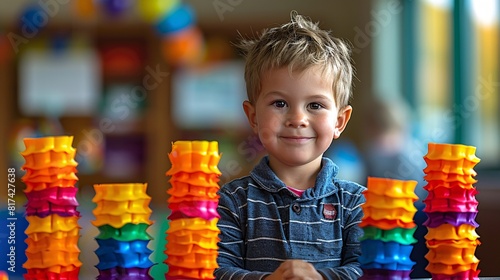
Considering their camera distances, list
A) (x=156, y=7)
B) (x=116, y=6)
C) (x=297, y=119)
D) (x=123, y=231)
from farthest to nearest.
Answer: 1. (x=116, y=6)
2. (x=156, y=7)
3. (x=297, y=119)
4. (x=123, y=231)

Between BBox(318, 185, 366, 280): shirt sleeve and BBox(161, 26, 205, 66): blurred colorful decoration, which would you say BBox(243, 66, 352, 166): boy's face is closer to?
BBox(318, 185, 366, 280): shirt sleeve

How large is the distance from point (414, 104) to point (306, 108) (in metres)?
3.84

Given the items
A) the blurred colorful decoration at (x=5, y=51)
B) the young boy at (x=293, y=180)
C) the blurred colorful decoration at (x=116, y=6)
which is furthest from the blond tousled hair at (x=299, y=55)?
the blurred colorful decoration at (x=5, y=51)

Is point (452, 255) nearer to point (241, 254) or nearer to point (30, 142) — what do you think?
point (241, 254)

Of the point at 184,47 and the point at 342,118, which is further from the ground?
the point at 184,47

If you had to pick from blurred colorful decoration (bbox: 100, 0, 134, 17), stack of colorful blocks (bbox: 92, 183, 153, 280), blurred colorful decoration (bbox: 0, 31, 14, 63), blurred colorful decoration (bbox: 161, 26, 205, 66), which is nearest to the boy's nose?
stack of colorful blocks (bbox: 92, 183, 153, 280)

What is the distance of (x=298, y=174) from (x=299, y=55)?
Result: 0.19 m

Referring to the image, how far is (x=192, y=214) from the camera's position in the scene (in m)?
0.97

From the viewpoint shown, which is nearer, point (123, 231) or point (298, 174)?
point (123, 231)

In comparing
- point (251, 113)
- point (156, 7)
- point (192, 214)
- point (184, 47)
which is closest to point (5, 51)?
point (184, 47)

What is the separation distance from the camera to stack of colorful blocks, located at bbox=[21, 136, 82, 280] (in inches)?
38.2

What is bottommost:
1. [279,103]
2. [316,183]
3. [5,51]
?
[316,183]

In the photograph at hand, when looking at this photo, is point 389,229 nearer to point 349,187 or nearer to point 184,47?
point 349,187

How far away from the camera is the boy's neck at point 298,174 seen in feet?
4.00
